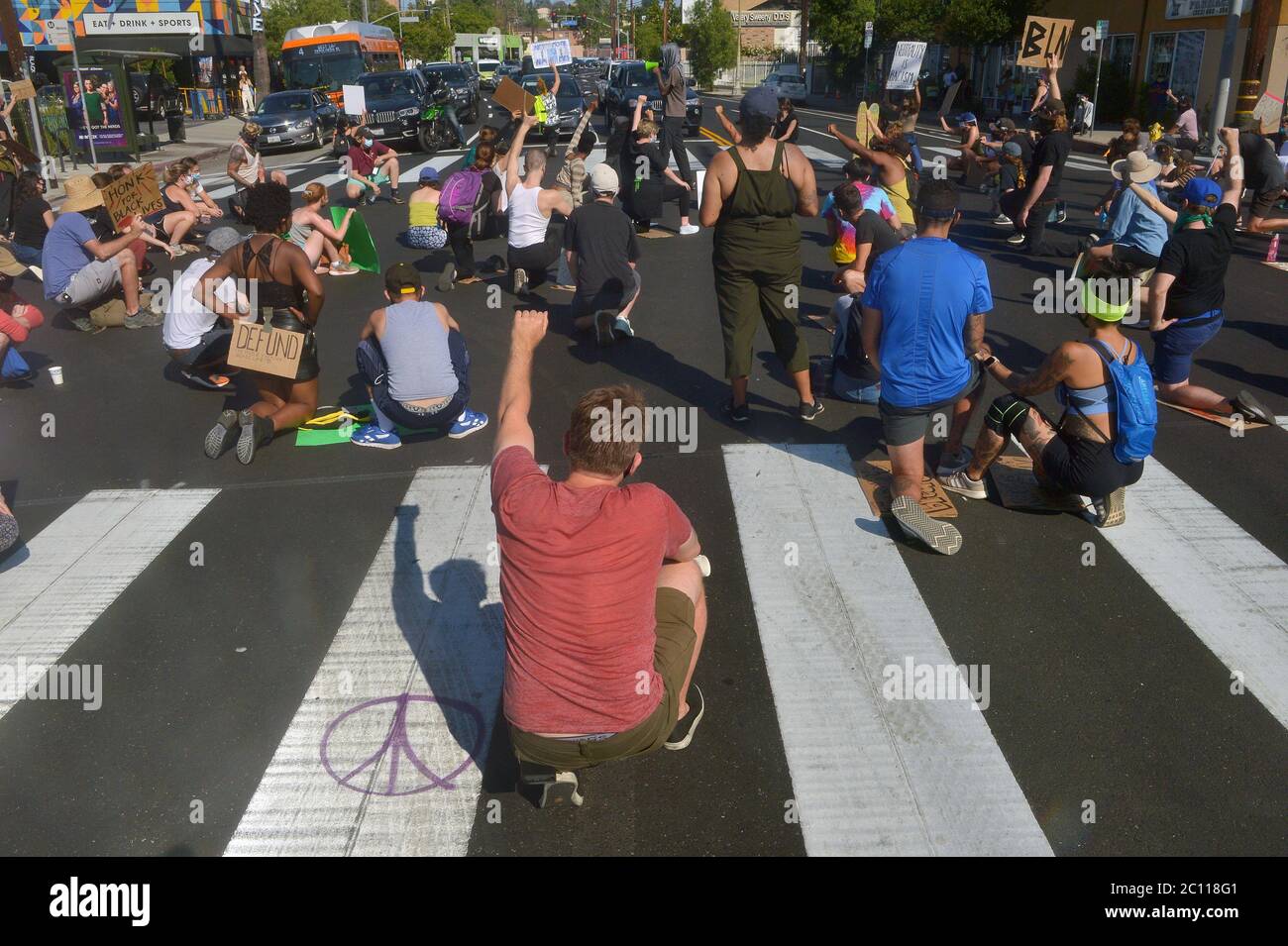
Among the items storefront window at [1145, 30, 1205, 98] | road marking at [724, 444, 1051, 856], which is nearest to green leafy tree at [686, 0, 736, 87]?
storefront window at [1145, 30, 1205, 98]

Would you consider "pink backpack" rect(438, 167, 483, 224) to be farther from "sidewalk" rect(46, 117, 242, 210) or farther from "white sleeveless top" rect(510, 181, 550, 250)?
"sidewalk" rect(46, 117, 242, 210)

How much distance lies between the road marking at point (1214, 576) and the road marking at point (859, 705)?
1.20 metres

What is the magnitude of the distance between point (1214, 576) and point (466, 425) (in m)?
4.58

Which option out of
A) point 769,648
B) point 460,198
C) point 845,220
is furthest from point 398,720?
point 460,198

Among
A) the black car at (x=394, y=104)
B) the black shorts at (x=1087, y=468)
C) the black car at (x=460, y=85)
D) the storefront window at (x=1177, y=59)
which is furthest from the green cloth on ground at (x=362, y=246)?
the storefront window at (x=1177, y=59)

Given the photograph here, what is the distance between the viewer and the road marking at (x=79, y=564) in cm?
467

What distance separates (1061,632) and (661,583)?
198 cm

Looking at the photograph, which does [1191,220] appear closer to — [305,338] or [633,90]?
[305,338]

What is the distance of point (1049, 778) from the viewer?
11.8 feet

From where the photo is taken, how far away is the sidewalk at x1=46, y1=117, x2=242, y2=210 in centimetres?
2150

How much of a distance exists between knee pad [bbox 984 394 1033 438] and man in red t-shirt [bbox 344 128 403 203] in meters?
11.8

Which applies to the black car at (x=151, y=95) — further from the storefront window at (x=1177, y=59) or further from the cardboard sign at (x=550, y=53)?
the storefront window at (x=1177, y=59)

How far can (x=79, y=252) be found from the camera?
956 cm
